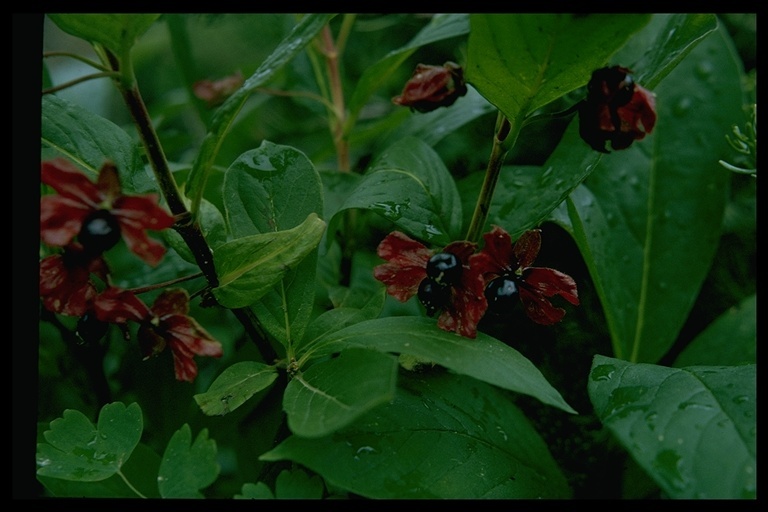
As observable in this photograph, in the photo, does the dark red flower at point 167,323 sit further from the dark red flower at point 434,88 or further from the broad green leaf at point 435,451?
the dark red flower at point 434,88

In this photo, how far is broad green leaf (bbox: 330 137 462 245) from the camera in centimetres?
67

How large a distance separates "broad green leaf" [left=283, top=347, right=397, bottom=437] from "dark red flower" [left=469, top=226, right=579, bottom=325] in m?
0.14

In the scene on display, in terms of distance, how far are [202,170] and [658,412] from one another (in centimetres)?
41

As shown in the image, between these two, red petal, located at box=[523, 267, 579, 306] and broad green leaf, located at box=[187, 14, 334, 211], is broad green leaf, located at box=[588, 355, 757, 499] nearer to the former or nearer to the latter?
red petal, located at box=[523, 267, 579, 306]

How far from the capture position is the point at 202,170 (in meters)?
0.57

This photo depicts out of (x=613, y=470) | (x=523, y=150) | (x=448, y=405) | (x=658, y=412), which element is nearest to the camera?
(x=658, y=412)

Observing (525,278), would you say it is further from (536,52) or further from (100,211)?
(100,211)

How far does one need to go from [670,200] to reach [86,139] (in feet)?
2.30

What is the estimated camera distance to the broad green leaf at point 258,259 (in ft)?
1.86

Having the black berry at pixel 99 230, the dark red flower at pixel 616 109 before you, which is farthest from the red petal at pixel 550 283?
the black berry at pixel 99 230

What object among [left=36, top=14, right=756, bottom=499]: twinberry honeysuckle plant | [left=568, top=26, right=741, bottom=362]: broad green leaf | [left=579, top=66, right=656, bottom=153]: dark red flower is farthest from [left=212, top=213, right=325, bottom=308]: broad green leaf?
[left=568, top=26, right=741, bottom=362]: broad green leaf

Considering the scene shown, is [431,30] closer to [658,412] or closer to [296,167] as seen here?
[296,167]

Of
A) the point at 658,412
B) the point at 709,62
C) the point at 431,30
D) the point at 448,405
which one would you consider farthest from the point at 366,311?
the point at 709,62

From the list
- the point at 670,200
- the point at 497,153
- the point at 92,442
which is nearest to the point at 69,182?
the point at 92,442
